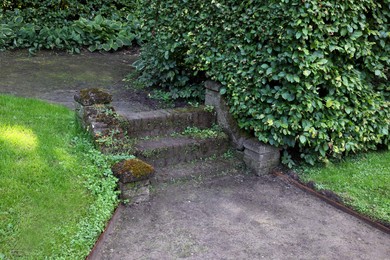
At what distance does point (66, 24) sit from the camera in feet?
35.6

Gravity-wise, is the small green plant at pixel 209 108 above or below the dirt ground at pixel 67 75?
above

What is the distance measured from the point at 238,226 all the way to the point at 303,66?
1892mm

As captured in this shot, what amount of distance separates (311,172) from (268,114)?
0.90 metres

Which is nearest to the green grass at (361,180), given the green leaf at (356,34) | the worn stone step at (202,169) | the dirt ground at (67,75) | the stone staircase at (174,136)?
the worn stone step at (202,169)

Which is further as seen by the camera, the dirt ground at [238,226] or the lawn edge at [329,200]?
the lawn edge at [329,200]

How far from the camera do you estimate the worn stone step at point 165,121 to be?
18.0ft

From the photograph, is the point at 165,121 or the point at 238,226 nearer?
the point at 238,226

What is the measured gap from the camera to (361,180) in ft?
16.8

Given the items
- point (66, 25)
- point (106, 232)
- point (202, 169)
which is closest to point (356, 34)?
point (202, 169)

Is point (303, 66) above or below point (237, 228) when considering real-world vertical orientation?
above

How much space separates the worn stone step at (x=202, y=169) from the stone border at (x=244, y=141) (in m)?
0.13

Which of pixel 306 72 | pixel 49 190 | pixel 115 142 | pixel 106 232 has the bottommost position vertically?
pixel 106 232

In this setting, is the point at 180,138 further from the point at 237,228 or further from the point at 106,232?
the point at 106,232

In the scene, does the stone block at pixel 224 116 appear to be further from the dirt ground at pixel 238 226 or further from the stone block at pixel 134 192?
the stone block at pixel 134 192
